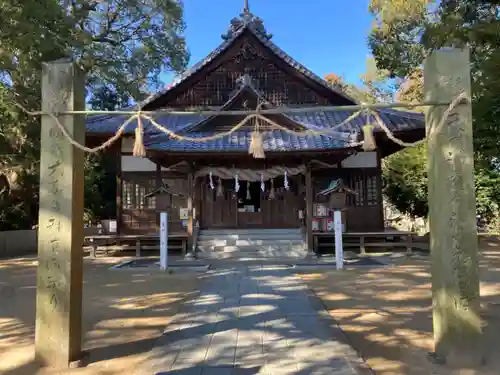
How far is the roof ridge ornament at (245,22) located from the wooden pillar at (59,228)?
14.2 m

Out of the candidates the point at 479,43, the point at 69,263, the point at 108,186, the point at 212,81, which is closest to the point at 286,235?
the point at 212,81

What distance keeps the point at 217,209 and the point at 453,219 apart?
12179mm

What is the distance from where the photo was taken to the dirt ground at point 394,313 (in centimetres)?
429

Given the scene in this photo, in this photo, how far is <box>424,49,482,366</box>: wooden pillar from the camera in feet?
13.7

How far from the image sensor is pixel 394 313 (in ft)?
20.5

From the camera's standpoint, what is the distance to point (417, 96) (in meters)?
25.4

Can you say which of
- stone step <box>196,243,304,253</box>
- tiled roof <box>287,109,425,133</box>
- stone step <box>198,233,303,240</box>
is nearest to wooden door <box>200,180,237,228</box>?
stone step <box>198,233,303,240</box>

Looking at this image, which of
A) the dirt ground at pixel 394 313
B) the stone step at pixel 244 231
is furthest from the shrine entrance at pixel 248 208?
the dirt ground at pixel 394 313

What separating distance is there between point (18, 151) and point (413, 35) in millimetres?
19244

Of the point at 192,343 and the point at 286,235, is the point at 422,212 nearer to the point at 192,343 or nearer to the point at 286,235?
the point at 286,235

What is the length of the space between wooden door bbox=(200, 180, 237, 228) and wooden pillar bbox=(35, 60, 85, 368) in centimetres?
1135

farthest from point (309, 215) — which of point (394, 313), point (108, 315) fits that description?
point (108, 315)

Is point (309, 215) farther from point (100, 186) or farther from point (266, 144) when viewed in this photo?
point (100, 186)

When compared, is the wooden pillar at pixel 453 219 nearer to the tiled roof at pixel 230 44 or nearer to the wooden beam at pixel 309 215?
the wooden beam at pixel 309 215
